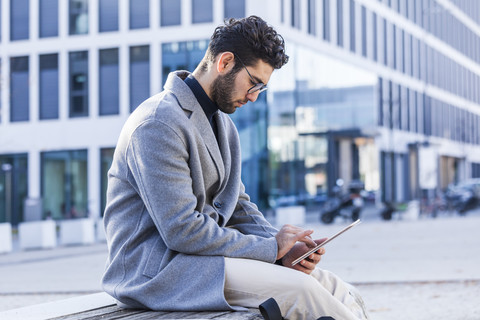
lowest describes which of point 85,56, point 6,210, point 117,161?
point 6,210

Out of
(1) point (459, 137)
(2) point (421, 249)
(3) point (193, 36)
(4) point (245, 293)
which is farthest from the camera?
(1) point (459, 137)

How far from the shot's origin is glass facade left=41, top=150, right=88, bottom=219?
3584 centimetres

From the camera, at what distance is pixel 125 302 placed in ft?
10.6

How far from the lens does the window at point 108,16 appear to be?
35594mm

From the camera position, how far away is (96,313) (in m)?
3.22

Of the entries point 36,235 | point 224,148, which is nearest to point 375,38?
point 36,235

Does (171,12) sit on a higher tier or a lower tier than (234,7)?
lower

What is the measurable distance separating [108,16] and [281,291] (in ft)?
111

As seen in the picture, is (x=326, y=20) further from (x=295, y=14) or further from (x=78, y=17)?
(x=78, y=17)

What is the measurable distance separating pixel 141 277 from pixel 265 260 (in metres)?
0.46

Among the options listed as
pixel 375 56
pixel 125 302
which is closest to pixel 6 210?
pixel 375 56

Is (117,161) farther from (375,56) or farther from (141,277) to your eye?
(375,56)

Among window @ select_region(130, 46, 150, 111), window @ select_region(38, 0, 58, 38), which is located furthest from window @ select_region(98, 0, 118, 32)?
window @ select_region(38, 0, 58, 38)

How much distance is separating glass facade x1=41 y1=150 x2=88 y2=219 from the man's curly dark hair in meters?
33.2
